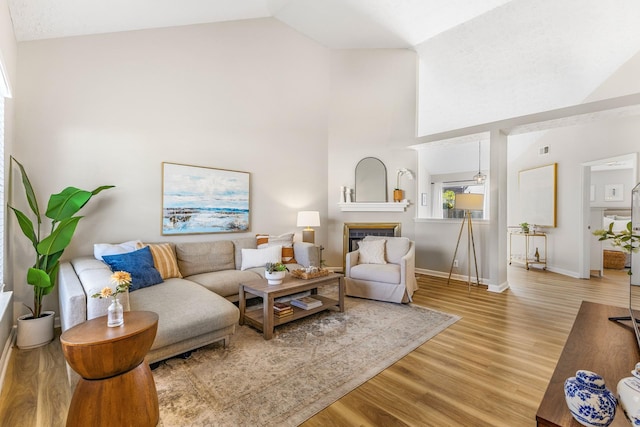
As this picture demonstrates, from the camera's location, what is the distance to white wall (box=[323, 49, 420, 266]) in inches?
212

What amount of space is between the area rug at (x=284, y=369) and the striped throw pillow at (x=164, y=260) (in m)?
1.07

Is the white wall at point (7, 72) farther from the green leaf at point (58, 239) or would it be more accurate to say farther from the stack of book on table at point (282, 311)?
the stack of book on table at point (282, 311)

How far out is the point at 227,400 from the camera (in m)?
1.82

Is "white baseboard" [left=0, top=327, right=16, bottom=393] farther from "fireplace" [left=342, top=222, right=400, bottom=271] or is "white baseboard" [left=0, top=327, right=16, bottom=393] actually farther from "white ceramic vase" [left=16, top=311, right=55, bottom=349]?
"fireplace" [left=342, top=222, right=400, bottom=271]

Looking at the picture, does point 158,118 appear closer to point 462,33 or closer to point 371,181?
point 371,181

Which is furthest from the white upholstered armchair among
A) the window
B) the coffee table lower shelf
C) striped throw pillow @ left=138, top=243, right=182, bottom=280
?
striped throw pillow @ left=138, top=243, right=182, bottom=280

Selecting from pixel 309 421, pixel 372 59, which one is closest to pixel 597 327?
pixel 309 421

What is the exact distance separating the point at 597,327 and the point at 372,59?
17.4ft

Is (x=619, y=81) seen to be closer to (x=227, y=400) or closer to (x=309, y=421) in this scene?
(x=309, y=421)

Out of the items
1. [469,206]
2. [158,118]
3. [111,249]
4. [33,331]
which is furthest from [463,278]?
[33,331]

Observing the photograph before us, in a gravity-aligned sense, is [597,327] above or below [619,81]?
below

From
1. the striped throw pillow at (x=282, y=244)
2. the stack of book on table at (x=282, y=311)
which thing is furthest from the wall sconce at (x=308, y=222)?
the stack of book on table at (x=282, y=311)

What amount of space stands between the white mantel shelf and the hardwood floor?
2325 mm

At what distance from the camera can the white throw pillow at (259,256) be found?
3868 mm
